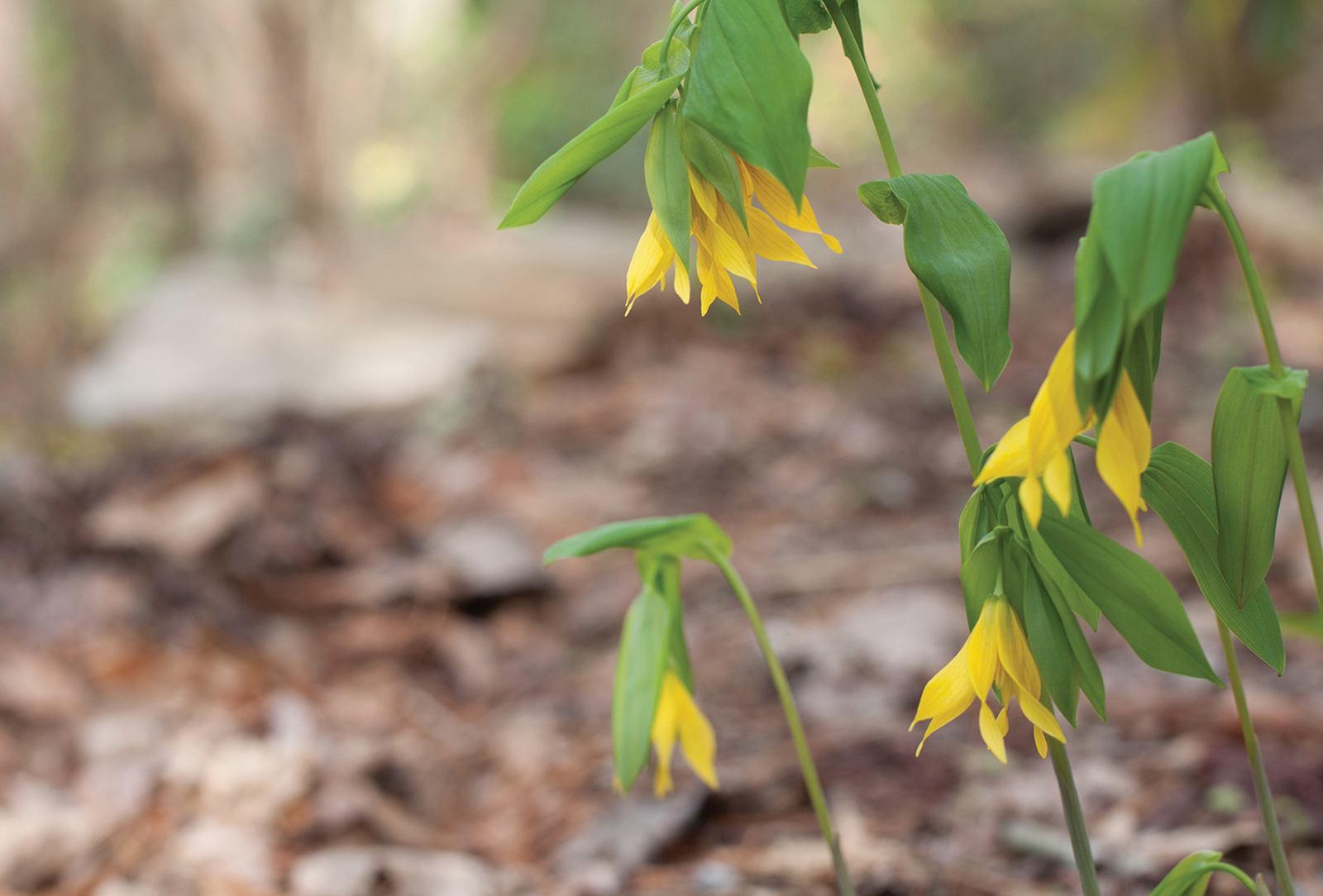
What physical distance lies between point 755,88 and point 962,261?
0.15 meters

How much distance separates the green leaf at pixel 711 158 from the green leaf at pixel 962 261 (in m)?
0.07

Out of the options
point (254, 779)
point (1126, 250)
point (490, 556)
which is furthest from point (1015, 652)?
point (490, 556)

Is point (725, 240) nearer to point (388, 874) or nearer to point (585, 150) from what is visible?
→ point (585, 150)

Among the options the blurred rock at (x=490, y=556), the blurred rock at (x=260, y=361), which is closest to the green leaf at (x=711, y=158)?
the blurred rock at (x=490, y=556)

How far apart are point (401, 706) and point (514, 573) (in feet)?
1.32

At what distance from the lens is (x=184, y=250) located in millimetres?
6434

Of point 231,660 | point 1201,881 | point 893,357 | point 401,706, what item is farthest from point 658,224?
point 893,357

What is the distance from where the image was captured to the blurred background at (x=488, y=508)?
113 centimetres

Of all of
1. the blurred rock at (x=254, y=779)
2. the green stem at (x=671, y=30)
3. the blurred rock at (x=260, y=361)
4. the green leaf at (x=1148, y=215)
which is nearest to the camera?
the green leaf at (x=1148, y=215)

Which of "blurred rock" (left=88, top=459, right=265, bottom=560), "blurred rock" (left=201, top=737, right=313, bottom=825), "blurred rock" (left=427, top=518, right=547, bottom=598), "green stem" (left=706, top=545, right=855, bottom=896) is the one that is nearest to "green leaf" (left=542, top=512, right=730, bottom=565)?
"green stem" (left=706, top=545, right=855, bottom=896)

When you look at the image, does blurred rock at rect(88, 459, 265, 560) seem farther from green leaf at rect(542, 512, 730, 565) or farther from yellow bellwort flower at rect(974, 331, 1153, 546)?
yellow bellwort flower at rect(974, 331, 1153, 546)

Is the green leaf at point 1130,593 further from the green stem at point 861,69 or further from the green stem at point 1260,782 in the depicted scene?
the green stem at point 861,69

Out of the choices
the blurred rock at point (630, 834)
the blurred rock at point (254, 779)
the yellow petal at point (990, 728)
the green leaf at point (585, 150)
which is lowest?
the blurred rock at point (630, 834)

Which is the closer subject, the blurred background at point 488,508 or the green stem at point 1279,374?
the green stem at point 1279,374
